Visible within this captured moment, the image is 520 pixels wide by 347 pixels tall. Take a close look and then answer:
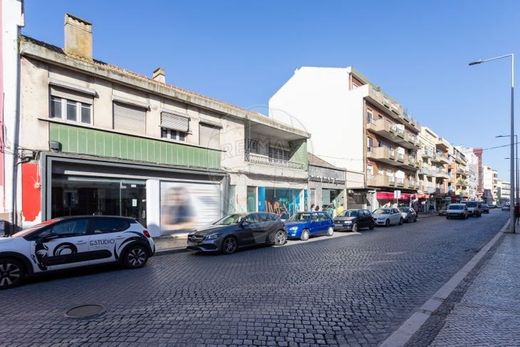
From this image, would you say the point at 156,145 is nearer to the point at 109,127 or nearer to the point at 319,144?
the point at 109,127

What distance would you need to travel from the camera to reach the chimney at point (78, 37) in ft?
48.6

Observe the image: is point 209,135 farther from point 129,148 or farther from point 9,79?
point 9,79

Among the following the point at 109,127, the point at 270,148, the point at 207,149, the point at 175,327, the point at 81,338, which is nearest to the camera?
the point at 81,338

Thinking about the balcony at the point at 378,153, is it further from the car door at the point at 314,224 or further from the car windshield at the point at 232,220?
the car windshield at the point at 232,220

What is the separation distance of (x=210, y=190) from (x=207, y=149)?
213 centimetres

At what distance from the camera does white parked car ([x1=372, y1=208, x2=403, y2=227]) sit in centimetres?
2672

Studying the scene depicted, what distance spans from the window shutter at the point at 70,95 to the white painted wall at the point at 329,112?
24.5 metres

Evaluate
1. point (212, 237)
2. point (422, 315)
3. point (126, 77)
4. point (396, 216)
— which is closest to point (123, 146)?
point (126, 77)

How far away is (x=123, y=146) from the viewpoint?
1491cm

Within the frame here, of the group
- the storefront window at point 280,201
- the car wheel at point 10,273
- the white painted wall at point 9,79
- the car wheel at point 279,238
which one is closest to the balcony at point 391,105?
the storefront window at point 280,201

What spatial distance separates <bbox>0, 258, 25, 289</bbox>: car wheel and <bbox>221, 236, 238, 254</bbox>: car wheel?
5907 mm

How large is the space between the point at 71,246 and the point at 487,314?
8488mm

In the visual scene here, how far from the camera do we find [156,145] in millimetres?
16234

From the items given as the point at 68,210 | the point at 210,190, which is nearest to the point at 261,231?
the point at 210,190
